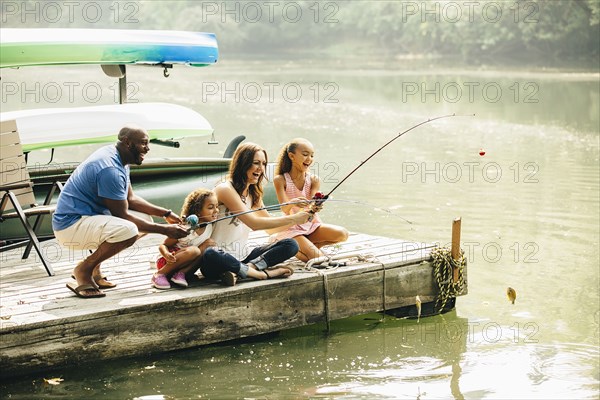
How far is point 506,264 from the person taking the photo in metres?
8.16

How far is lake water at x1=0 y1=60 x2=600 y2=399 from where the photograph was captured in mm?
5375

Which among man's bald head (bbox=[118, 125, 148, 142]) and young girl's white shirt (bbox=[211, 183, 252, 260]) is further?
young girl's white shirt (bbox=[211, 183, 252, 260])

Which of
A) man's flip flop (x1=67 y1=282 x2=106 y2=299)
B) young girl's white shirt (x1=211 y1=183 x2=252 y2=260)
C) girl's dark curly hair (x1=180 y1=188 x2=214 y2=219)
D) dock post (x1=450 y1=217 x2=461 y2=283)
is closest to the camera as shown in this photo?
man's flip flop (x1=67 y1=282 x2=106 y2=299)

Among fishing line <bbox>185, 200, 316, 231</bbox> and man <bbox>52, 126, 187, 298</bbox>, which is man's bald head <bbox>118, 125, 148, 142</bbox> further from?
→ fishing line <bbox>185, 200, 316, 231</bbox>

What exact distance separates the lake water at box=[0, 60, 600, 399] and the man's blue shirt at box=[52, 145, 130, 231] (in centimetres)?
80

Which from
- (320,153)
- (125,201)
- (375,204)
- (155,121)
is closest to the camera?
(125,201)

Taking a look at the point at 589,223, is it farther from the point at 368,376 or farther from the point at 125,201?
the point at 125,201

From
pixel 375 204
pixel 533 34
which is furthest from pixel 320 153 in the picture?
pixel 533 34

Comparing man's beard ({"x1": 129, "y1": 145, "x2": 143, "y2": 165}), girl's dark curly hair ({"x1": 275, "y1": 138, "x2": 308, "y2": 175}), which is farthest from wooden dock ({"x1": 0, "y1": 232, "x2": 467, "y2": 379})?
man's beard ({"x1": 129, "y1": 145, "x2": 143, "y2": 165})

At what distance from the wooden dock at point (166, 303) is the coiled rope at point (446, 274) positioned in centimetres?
5

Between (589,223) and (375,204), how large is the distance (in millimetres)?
2239

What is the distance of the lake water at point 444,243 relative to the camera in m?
5.38

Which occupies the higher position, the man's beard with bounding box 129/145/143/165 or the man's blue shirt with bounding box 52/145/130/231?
the man's beard with bounding box 129/145/143/165

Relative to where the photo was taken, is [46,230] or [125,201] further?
[46,230]
